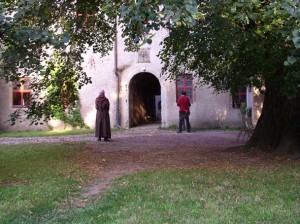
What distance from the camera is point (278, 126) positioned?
10742 millimetres

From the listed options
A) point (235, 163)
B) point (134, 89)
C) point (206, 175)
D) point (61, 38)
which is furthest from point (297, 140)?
point (134, 89)

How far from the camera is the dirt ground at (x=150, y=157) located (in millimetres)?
8688

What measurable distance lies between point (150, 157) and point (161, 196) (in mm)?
4527

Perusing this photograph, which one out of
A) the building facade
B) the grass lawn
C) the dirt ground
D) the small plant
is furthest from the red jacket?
the grass lawn

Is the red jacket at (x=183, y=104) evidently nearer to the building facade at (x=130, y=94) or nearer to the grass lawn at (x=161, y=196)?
the building facade at (x=130, y=94)

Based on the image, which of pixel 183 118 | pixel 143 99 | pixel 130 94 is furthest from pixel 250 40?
pixel 143 99

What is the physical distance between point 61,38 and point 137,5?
1.55 m

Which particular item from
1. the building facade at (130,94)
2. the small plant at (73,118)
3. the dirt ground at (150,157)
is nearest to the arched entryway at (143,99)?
the building facade at (130,94)

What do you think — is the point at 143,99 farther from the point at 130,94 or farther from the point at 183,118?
the point at 183,118

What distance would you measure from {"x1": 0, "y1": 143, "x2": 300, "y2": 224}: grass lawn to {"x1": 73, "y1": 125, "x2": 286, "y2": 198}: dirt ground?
459 mm

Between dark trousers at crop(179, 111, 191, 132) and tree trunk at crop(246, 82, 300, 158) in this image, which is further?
dark trousers at crop(179, 111, 191, 132)

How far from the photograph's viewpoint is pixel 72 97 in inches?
450

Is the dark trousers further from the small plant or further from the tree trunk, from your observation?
the tree trunk

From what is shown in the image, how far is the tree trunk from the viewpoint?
10.3 m
